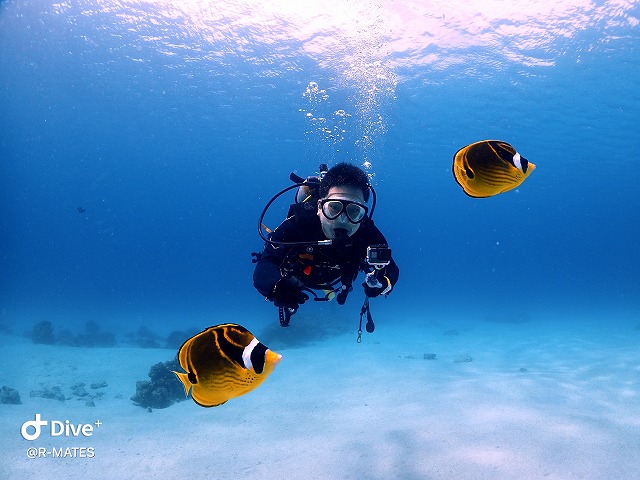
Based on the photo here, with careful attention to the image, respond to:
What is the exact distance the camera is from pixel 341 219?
12.5ft

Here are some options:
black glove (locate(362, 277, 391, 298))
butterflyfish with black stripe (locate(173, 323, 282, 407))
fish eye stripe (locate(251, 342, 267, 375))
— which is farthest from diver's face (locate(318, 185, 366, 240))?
fish eye stripe (locate(251, 342, 267, 375))

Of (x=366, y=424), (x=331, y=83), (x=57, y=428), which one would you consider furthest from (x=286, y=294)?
(x=331, y=83)

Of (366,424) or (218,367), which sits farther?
(366,424)

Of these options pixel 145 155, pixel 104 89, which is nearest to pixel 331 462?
pixel 104 89

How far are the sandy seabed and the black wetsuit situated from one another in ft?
11.2

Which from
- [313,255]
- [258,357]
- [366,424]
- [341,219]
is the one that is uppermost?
[341,219]

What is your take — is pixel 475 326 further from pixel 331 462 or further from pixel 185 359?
pixel 185 359

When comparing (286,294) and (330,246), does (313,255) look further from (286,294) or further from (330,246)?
(286,294)

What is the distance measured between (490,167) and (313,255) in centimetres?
245

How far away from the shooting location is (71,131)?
38.5 m

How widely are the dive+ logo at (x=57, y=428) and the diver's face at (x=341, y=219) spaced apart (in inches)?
294

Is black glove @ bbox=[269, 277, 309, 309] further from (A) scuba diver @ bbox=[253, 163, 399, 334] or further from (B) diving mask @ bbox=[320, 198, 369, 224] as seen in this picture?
(B) diving mask @ bbox=[320, 198, 369, 224]

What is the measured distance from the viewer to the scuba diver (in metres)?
3.77

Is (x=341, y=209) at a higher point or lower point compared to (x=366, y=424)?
higher
